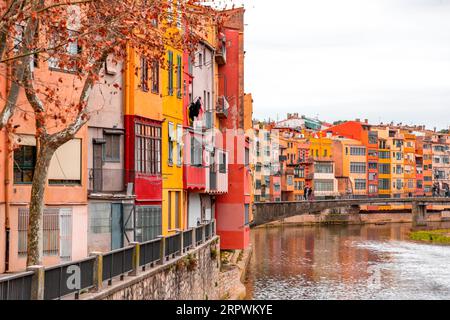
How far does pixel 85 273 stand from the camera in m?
17.1

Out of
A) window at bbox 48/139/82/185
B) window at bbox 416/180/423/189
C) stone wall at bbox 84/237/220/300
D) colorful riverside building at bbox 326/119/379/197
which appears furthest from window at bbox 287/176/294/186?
window at bbox 48/139/82/185

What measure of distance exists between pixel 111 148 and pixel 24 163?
4800 mm

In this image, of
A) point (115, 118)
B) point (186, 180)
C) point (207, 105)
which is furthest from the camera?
point (207, 105)

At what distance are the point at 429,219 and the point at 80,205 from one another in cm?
12162

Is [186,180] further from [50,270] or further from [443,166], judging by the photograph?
[443,166]

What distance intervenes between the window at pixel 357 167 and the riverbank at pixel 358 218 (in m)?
12.2

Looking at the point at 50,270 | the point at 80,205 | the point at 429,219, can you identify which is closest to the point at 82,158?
the point at 80,205

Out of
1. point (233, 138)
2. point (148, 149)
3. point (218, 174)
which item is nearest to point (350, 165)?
point (233, 138)

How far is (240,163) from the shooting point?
47.2 meters

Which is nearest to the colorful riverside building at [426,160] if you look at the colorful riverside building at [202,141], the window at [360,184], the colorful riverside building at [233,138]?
the window at [360,184]

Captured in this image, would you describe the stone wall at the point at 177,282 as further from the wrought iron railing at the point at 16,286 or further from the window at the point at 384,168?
the window at the point at 384,168

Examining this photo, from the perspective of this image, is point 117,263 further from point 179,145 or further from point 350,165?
point 350,165

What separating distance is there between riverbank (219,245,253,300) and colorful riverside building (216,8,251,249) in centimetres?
115

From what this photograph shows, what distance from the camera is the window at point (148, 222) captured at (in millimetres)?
28516
